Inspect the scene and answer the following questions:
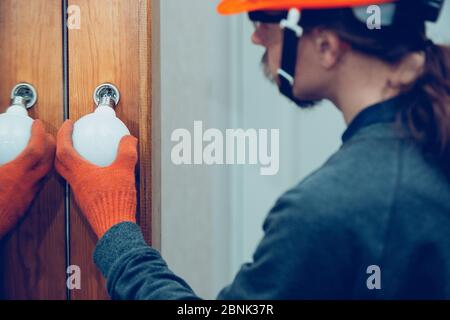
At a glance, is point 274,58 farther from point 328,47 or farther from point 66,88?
point 66,88

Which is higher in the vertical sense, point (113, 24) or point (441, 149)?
point (113, 24)

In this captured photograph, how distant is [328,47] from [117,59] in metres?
0.36

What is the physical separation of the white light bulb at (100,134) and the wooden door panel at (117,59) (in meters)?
0.03

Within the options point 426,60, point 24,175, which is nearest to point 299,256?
point 426,60

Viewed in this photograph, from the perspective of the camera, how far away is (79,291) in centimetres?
99

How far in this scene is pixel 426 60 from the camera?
0.90 meters

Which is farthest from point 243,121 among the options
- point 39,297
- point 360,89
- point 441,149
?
point 39,297

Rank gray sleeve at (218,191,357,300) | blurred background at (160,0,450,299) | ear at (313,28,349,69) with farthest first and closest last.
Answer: blurred background at (160,0,450,299)
ear at (313,28,349,69)
gray sleeve at (218,191,357,300)

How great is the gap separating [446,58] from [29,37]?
0.72 m

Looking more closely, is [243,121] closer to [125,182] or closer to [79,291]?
[125,182]

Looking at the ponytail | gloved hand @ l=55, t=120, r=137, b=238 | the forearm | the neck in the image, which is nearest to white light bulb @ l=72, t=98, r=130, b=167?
gloved hand @ l=55, t=120, r=137, b=238

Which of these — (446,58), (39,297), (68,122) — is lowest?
(39,297)

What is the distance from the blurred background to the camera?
1004mm

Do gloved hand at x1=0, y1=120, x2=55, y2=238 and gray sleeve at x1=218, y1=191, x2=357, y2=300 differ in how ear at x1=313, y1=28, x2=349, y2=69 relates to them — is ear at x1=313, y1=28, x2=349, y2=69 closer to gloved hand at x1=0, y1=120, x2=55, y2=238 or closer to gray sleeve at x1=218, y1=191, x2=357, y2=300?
gray sleeve at x1=218, y1=191, x2=357, y2=300
